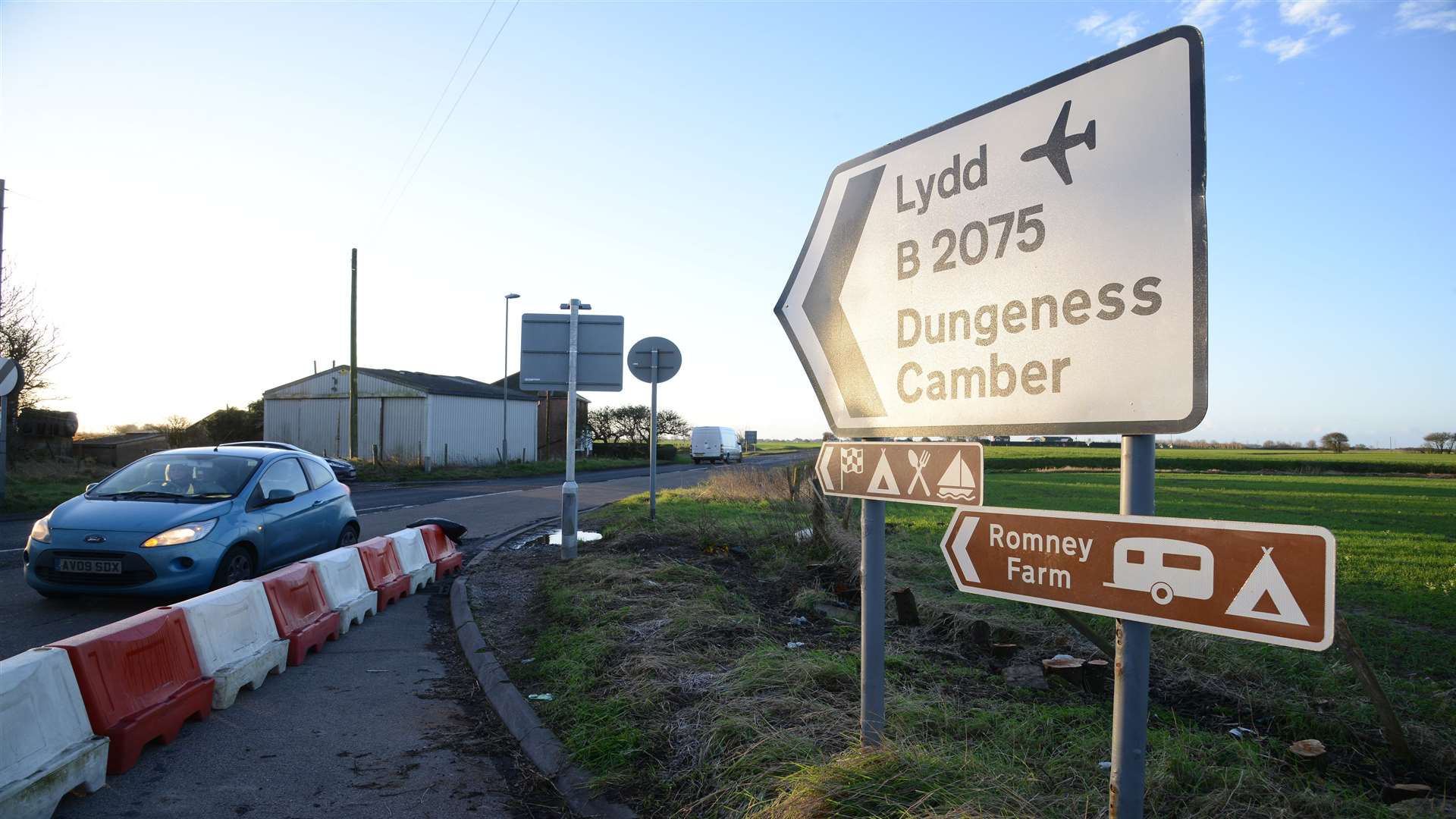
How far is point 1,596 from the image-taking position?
736 cm

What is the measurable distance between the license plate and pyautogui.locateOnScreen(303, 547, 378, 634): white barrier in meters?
1.63

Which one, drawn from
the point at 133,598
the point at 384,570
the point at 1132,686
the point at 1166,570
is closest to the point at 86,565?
the point at 133,598

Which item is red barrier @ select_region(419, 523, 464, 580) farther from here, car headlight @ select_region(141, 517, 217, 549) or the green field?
car headlight @ select_region(141, 517, 217, 549)

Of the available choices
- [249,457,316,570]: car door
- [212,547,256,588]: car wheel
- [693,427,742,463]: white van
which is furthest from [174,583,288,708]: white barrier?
[693,427,742,463]: white van

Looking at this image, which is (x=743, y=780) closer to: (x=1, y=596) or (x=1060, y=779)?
(x=1060, y=779)

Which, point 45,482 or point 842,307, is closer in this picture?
point 842,307

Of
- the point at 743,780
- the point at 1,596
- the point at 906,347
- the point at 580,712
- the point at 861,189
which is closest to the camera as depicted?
the point at 906,347

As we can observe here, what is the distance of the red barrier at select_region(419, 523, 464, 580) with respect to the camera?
30.1 feet

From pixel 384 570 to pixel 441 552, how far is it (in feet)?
5.38

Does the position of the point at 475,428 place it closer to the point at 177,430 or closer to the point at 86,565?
the point at 177,430

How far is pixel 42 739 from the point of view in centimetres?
340

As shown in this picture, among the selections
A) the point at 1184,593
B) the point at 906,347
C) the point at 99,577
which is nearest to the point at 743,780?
the point at 906,347

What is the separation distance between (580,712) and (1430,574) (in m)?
12.1

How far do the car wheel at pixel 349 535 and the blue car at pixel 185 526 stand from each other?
144 millimetres
